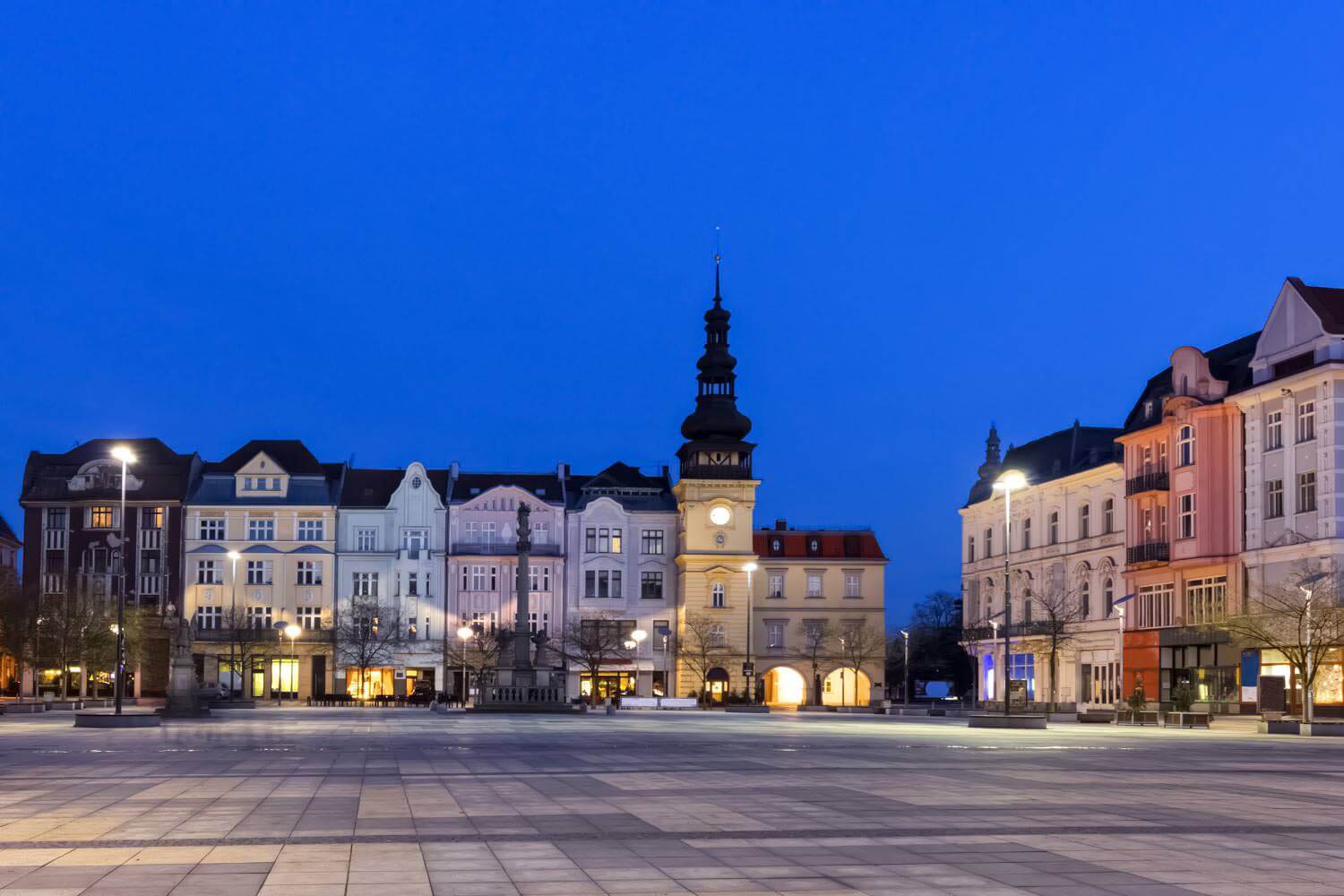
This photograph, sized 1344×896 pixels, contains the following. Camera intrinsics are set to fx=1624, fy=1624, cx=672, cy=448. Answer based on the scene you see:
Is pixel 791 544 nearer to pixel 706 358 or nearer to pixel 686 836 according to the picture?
pixel 706 358

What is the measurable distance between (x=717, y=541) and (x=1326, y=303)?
51.2 metres

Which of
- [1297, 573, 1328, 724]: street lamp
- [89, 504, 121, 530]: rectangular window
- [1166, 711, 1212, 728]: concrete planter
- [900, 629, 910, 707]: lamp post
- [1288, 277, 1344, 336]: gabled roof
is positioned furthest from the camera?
[89, 504, 121, 530]: rectangular window

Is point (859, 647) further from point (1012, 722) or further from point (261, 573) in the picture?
point (1012, 722)

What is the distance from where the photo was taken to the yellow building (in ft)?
352

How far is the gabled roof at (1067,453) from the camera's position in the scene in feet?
289

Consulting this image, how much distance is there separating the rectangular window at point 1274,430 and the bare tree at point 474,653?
53.3m

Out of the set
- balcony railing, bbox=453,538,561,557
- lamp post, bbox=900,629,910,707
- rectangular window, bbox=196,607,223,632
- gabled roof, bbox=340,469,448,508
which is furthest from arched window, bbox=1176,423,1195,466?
rectangular window, bbox=196,607,223,632

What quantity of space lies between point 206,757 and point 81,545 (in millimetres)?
80628

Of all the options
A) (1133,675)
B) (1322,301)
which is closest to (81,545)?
(1133,675)

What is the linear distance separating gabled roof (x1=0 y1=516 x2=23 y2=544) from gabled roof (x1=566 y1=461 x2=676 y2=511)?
5078 centimetres

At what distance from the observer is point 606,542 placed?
Answer: 112125mm

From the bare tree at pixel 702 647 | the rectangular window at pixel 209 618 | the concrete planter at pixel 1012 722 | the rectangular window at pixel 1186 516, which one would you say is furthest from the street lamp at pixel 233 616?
the concrete planter at pixel 1012 722

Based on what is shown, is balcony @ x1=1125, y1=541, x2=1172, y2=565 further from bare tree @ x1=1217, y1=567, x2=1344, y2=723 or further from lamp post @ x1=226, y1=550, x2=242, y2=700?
lamp post @ x1=226, y1=550, x2=242, y2=700

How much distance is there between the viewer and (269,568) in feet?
356
